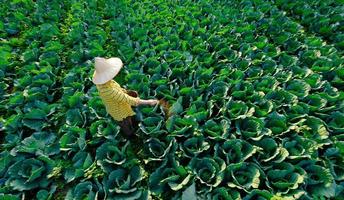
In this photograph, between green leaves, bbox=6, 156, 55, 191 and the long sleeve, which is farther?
green leaves, bbox=6, 156, 55, 191

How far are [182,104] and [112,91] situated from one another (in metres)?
1.48

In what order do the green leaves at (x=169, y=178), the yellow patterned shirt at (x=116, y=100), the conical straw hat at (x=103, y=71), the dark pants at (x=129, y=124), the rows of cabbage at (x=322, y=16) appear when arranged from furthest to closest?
the rows of cabbage at (x=322, y=16)
the dark pants at (x=129, y=124)
the green leaves at (x=169, y=178)
the yellow patterned shirt at (x=116, y=100)
the conical straw hat at (x=103, y=71)

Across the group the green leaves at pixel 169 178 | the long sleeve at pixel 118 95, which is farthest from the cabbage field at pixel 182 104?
the long sleeve at pixel 118 95

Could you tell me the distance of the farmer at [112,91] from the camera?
387 centimetres

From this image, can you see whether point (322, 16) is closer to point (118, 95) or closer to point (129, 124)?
point (129, 124)

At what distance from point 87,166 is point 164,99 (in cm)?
158

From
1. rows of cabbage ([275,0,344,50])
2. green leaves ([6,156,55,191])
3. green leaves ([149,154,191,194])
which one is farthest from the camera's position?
rows of cabbage ([275,0,344,50])

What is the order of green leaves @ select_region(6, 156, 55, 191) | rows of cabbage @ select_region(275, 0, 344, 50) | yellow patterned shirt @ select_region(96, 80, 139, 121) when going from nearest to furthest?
yellow patterned shirt @ select_region(96, 80, 139, 121) → green leaves @ select_region(6, 156, 55, 191) → rows of cabbage @ select_region(275, 0, 344, 50)

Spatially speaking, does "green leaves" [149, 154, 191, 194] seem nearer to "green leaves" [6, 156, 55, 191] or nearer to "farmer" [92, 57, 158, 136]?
"farmer" [92, 57, 158, 136]

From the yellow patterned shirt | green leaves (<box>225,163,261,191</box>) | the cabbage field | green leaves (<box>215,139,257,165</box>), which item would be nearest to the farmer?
the yellow patterned shirt

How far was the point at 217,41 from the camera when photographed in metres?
6.20

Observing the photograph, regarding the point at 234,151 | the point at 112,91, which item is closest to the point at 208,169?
the point at 234,151

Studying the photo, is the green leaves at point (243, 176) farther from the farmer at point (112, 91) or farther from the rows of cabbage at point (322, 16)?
the rows of cabbage at point (322, 16)

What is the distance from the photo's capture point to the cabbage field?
Answer: 13.7ft
